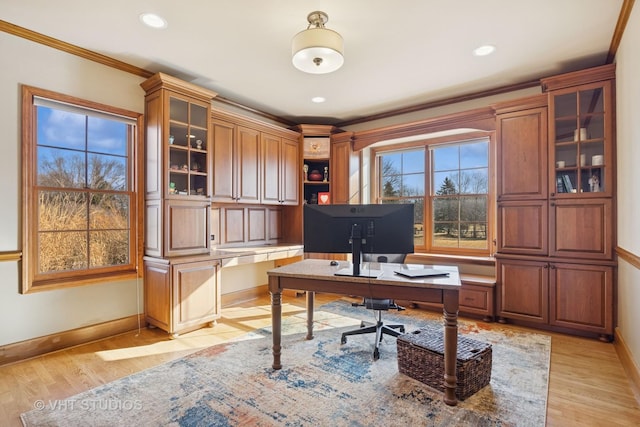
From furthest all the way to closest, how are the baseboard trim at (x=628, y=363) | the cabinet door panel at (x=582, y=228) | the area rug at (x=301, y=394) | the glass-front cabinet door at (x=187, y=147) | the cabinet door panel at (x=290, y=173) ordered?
1. the cabinet door panel at (x=290, y=173)
2. the glass-front cabinet door at (x=187, y=147)
3. the cabinet door panel at (x=582, y=228)
4. the baseboard trim at (x=628, y=363)
5. the area rug at (x=301, y=394)

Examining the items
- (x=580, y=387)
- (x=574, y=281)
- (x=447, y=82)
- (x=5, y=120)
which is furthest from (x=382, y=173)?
(x=5, y=120)

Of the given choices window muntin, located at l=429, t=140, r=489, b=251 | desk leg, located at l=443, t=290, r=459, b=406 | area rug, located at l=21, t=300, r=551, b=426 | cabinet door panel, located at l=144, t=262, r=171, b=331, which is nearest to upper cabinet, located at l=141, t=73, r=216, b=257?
cabinet door panel, located at l=144, t=262, r=171, b=331

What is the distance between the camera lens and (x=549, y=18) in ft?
8.34

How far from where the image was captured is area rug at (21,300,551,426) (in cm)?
192

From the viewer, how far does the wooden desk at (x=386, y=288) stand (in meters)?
2.05

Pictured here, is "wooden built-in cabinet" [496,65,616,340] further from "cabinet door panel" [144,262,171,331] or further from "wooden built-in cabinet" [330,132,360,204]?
"cabinet door panel" [144,262,171,331]

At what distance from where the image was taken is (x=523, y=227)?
3.52 metres

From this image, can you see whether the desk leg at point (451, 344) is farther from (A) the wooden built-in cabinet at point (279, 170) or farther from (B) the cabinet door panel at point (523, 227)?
(A) the wooden built-in cabinet at point (279, 170)

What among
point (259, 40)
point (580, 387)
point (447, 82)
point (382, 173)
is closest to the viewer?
point (580, 387)

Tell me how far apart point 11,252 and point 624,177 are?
508cm

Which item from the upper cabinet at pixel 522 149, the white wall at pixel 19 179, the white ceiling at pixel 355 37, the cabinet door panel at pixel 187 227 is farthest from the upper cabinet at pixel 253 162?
the upper cabinet at pixel 522 149

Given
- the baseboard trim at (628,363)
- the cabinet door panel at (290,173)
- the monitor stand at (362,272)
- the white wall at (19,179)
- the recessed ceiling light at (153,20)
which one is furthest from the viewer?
the cabinet door panel at (290,173)

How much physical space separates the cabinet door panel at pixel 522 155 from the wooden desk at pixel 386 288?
1660mm

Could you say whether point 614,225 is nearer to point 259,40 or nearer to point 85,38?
point 259,40
